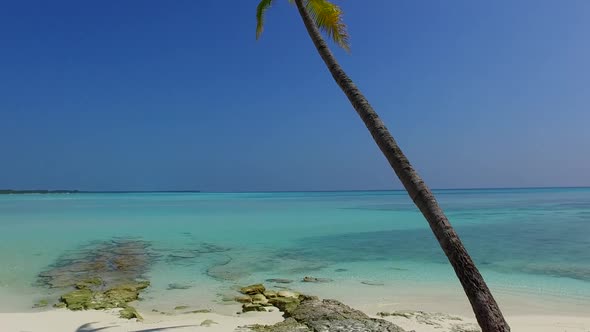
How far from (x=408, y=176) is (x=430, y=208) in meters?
0.52

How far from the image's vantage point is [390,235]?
23594 millimetres

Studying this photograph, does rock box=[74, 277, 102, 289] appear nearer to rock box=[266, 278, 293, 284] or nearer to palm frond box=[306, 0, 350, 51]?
rock box=[266, 278, 293, 284]

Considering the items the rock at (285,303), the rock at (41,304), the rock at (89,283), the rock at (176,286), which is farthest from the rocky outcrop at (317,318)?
the rock at (89,283)

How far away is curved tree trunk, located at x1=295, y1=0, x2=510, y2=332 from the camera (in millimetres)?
4539

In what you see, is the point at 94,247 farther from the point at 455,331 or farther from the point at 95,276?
the point at 455,331

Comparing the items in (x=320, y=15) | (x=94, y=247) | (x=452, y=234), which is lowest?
(x=94, y=247)

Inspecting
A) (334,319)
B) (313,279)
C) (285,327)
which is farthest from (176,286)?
(334,319)

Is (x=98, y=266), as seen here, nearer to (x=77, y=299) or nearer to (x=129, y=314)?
(x=77, y=299)

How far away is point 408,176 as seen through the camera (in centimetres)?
535

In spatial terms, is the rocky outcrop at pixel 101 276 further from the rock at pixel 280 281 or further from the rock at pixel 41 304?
the rock at pixel 280 281

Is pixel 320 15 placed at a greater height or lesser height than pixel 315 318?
greater

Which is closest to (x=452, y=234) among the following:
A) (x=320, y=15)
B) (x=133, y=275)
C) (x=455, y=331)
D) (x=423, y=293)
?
(x=455, y=331)

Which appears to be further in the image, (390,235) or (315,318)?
(390,235)

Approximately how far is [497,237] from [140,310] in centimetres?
1920
